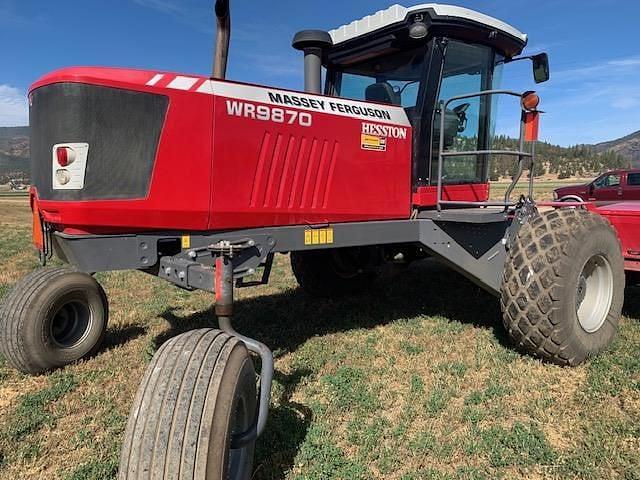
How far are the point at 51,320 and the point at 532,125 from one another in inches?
149

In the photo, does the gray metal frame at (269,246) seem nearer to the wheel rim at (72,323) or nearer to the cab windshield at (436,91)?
the cab windshield at (436,91)

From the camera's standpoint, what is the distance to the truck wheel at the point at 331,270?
Result: 18.1 feet

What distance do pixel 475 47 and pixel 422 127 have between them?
0.93m

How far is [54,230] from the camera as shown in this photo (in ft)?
10.1

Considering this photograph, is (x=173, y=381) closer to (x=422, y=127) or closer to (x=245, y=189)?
(x=245, y=189)

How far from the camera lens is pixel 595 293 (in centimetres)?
437

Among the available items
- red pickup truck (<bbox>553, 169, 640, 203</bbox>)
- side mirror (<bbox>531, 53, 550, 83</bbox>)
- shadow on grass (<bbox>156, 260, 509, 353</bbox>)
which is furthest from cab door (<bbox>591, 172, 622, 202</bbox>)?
side mirror (<bbox>531, 53, 550, 83</bbox>)

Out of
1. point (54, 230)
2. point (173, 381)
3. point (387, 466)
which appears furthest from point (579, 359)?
point (54, 230)

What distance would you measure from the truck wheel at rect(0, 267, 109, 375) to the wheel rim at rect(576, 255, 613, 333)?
383cm

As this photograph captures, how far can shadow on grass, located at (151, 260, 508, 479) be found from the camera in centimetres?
386

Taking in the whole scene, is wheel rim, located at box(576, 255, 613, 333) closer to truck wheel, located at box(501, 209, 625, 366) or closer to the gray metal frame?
truck wheel, located at box(501, 209, 625, 366)

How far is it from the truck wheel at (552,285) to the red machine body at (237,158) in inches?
38.6

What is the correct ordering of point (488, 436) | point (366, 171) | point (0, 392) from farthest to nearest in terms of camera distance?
point (366, 171)
point (0, 392)
point (488, 436)

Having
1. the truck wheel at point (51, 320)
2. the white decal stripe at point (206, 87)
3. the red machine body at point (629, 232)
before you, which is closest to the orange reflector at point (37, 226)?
the truck wheel at point (51, 320)
